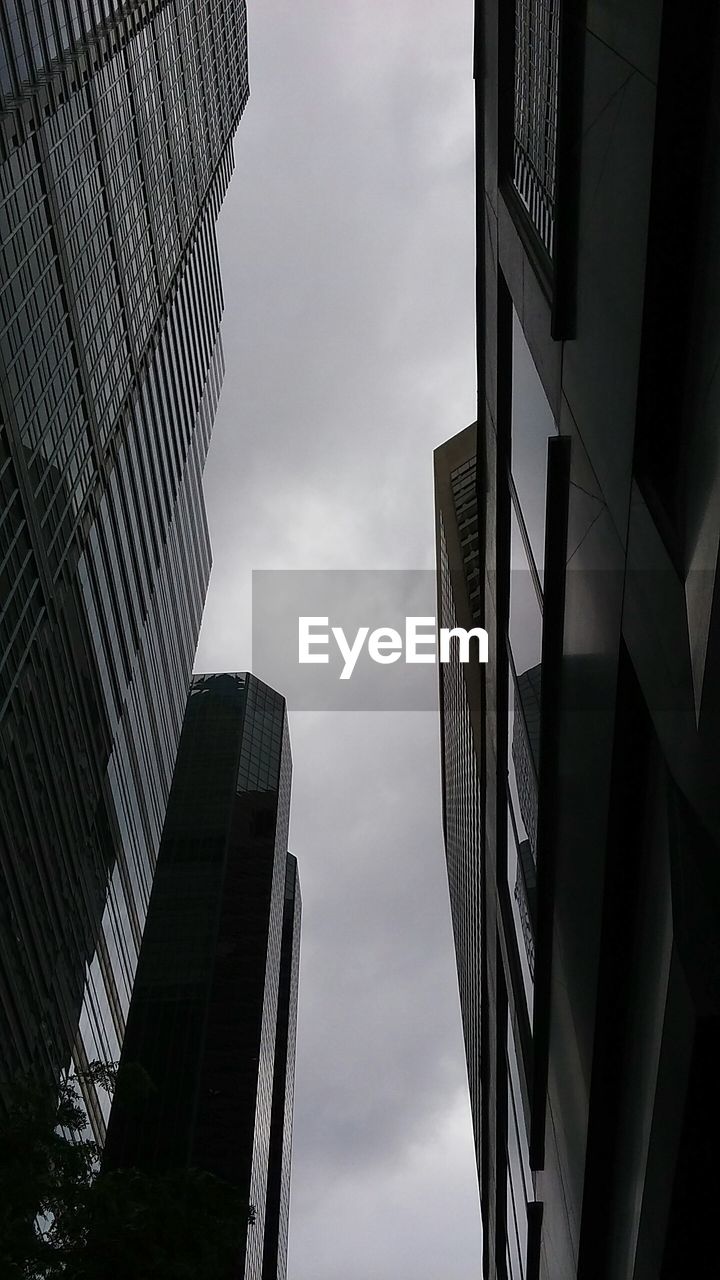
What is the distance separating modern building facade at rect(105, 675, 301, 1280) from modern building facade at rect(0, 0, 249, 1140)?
1064 inches

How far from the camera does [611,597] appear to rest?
1034cm

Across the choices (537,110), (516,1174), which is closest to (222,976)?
(516,1174)

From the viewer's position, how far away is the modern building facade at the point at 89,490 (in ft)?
127

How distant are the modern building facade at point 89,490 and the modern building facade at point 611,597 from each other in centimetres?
2430

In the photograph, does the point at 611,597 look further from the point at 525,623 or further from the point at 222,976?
the point at 222,976

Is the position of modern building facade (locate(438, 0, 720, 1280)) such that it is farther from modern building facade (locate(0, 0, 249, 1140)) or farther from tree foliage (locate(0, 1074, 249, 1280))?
modern building facade (locate(0, 0, 249, 1140))

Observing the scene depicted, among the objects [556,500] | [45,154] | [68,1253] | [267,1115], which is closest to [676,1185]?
[68,1253]

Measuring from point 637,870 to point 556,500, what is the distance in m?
4.43

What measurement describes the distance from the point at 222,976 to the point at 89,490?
59509 mm

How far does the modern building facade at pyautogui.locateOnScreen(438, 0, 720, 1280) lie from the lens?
779cm

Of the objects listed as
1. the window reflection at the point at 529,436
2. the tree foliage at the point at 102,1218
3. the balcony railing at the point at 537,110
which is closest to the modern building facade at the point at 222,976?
the tree foliage at the point at 102,1218

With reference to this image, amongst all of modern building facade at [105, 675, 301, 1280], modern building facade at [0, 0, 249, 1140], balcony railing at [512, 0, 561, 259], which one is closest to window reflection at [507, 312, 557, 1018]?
balcony railing at [512, 0, 561, 259]

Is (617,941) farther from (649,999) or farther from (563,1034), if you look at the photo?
(563,1034)

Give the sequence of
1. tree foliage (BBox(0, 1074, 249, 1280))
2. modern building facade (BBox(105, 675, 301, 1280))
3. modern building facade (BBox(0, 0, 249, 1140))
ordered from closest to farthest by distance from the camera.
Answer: tree foliage (BBox(0, 1074, 249, 1280)), modern building facade (BBox(0, 0, 249, 1140)), modern building facade (BBox(105, 675, 301, 1280))
